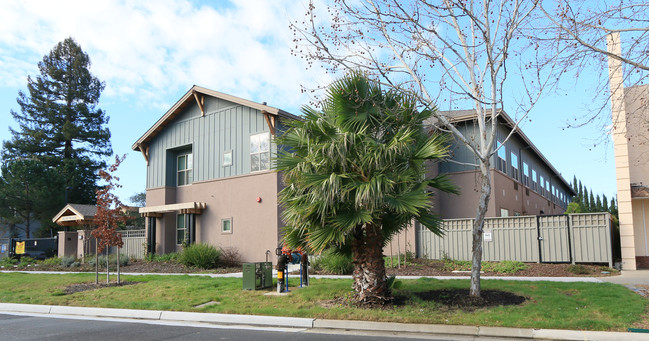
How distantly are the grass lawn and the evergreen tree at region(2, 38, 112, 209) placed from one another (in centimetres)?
3265

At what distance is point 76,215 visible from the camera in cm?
2712

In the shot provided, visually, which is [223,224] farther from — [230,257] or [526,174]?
[526,174]

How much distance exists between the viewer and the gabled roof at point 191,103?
20.7 meters

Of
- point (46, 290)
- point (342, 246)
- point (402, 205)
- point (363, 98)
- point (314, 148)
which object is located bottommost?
point (46, 290)

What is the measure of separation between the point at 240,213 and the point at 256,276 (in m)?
9.52

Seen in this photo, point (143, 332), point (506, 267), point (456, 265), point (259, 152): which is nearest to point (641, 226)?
point (506, 267)

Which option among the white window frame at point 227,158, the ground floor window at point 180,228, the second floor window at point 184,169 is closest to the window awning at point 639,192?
the white window frame at point 227,158

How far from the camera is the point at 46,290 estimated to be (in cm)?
1467

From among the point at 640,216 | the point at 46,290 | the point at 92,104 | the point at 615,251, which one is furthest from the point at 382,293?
the point at 92,104

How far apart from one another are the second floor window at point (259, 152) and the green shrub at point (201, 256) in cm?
414

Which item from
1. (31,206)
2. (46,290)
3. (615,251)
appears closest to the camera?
(46,290)

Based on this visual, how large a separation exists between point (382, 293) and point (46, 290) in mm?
11082

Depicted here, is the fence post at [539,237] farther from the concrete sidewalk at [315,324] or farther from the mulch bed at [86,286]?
the mulch bed at [86,286]

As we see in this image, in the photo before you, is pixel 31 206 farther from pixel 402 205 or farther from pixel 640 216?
pixel 640 216
